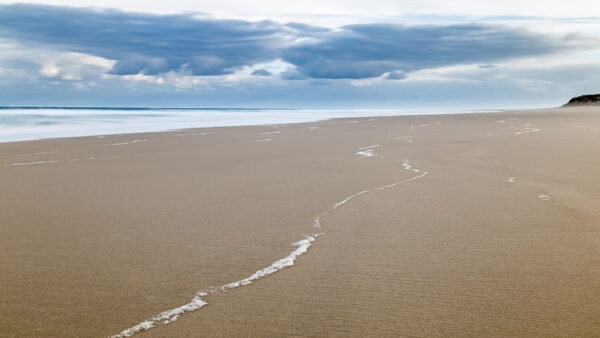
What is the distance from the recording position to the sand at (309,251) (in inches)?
98.1

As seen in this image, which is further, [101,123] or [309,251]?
[101,123]

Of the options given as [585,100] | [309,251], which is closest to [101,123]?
[309,251]

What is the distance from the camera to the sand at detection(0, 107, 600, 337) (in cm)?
249

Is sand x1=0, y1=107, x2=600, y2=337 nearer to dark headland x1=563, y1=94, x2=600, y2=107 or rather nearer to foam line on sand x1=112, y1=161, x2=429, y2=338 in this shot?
foam line on sand x1=112, y1=161, x2=429, y2=338

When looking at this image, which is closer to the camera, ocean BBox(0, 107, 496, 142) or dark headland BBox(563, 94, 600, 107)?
ocean BBox(0, 107, 496, 142)

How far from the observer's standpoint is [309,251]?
11.7ft

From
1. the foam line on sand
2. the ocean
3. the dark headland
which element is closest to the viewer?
the foam line on sand

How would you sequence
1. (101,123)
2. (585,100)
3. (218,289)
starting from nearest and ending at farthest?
(218,289)
(101,123)
(585,100)

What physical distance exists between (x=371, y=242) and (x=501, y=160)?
5542mm

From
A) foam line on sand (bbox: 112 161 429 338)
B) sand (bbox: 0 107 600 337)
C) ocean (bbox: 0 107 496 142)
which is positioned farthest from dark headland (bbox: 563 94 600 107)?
foam line on sand (bbox: 112 161 429 338)

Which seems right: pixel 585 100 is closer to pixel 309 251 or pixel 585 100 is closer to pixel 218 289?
pixel 309 251

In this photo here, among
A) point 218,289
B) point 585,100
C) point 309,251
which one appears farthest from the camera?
point 585,100

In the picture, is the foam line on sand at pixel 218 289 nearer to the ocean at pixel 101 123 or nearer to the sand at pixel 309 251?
the sand at pixel 309 251

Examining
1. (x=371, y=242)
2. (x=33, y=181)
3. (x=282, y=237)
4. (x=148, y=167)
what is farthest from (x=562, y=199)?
(x=33, y=181)
